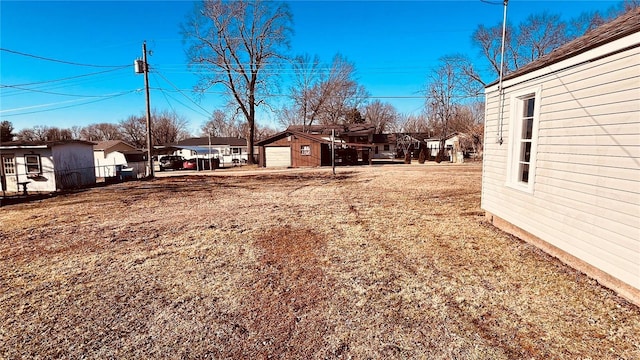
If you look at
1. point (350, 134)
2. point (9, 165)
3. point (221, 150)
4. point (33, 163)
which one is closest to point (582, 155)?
point (33, 163)

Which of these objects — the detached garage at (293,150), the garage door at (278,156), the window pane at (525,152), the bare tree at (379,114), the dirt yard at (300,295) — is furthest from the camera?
the bare tree at (379,114)

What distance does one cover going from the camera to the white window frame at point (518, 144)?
5.03 meters

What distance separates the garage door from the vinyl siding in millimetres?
23599

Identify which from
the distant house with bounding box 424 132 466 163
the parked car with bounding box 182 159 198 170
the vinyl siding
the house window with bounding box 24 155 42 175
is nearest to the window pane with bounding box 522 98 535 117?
the vinyl siding

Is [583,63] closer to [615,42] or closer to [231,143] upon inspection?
[615,42]

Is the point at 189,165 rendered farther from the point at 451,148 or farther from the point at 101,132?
the point at 101,132

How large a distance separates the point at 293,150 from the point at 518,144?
23.2 m

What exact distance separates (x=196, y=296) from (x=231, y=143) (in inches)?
1918

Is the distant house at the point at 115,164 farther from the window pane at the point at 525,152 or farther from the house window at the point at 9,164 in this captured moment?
the window pane at the point at 525,152

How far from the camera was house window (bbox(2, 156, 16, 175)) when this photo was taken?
15469 millimetres

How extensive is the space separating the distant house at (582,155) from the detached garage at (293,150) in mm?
22220

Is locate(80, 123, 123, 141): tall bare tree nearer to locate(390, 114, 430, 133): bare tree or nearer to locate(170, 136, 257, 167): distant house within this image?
locate(170, 136, 257, 167): distant house

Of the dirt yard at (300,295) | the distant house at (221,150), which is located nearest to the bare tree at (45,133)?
the distant house at (221,150)

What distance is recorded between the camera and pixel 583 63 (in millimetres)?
3977
